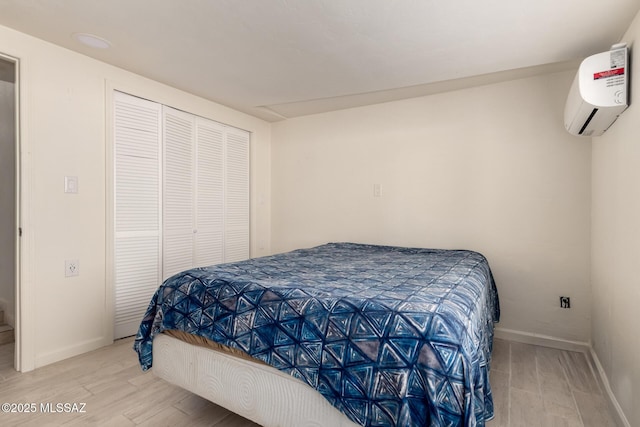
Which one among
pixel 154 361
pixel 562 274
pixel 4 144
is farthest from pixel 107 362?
pixel 562 274

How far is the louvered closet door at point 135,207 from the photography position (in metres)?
2.76

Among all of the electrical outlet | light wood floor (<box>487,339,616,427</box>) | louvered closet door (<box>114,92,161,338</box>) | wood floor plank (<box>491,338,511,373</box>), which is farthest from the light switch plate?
wood floor plank (<box>491,338,511,373</box>)

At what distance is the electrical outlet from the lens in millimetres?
2432

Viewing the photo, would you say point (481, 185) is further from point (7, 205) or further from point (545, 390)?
point (7, 205)

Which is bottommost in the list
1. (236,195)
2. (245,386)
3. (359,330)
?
(245,386)

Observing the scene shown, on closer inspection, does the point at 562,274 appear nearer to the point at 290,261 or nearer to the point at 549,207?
the point at 549,207

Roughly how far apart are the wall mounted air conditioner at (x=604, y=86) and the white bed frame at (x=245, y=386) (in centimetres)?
209

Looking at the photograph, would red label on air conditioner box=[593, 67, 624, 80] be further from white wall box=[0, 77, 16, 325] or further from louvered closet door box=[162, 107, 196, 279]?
white wall box=[0, 77, 16, 325]

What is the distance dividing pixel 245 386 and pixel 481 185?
2553 mm

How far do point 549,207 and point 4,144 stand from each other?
4.68m

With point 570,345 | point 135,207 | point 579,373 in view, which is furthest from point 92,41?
point 570,345

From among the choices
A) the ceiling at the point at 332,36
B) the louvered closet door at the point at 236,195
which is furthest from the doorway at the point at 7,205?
the louvered closet door at the point at 236,195

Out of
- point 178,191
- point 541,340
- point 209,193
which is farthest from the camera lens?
point 209,193

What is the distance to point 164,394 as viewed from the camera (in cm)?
197
